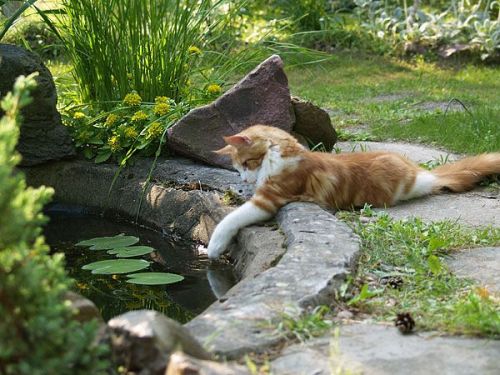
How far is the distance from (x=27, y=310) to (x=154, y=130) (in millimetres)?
3398

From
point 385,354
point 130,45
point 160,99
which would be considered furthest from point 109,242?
point 385,354

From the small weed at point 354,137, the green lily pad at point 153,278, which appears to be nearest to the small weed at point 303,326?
the green lily pad at point 153,278

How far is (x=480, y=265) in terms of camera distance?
3.70m

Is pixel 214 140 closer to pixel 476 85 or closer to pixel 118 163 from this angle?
pixel 118 163

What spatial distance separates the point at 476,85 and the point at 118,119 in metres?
5.22

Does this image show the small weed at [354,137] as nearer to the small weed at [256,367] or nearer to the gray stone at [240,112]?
the gray stone at [240,112]

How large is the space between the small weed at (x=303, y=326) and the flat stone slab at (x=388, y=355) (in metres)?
0.04

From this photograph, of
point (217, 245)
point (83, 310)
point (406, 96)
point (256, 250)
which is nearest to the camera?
point (83, 310)

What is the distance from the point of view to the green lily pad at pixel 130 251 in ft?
15.2

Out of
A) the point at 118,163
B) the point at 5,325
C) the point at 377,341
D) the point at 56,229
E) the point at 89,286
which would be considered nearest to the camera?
the point at 5,325

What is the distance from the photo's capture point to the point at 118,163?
564 centimetres

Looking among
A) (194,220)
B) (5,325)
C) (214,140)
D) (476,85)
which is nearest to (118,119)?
(214,140)

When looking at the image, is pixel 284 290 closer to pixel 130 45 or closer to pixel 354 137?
pixel 130 45

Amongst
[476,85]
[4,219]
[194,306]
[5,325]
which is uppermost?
[4,219]
